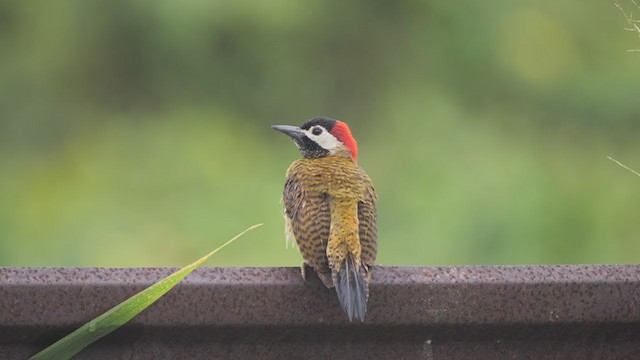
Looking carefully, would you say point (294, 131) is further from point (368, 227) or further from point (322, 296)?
point (322, 296)

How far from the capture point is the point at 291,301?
1903 millimetres

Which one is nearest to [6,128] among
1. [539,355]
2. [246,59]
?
[246,59]

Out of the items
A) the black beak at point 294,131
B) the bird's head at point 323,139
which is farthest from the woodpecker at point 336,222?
the black beak at point 294,131

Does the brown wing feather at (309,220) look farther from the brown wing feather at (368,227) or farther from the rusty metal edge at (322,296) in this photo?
the rusty metal edge at (322,296)

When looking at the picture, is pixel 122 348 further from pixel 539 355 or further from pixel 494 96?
pixel 494 96

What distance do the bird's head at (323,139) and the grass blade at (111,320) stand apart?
4.71 ft

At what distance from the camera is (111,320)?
1.74 meters

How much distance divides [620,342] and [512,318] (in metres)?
0.19

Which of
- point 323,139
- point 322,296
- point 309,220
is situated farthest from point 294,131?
point 322,296

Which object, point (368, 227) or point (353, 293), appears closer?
point (353, 293)

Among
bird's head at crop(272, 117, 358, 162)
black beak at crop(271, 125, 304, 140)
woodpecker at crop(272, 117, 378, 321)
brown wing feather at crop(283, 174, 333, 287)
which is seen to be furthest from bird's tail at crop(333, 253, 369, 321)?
black beak at crop(271, 125, 304, 140)

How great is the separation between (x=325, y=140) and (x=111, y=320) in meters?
1.55

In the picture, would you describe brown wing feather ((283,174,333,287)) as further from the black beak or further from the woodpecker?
the black beak

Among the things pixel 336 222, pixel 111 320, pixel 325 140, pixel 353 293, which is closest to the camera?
pixel 111 320
